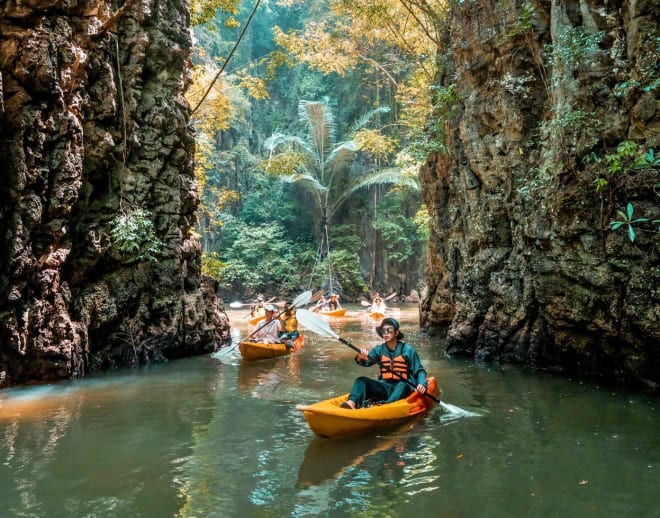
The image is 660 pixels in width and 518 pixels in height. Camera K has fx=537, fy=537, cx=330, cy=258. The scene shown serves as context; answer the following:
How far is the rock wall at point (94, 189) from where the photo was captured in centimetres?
742

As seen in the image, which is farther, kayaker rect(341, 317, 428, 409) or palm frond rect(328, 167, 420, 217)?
palm frond rect(328, 167, 420, 217)

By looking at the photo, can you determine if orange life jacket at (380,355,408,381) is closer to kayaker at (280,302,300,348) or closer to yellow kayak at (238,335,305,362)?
yellow kayak at (238,335,305,362)

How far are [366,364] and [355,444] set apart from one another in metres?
1.19

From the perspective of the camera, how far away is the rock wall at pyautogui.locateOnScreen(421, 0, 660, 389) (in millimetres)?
6684

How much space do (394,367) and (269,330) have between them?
18.1 feet

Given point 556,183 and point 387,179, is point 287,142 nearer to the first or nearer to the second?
point 387,179

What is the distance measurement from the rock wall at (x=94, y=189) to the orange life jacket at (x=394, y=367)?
508 cm

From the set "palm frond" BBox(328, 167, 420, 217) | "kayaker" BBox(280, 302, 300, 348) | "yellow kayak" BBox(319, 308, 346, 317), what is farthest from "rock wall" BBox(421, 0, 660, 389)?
"palm frond" BBox(328, 167, 420, 217)

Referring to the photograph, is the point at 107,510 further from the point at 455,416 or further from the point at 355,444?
the point at 455,416

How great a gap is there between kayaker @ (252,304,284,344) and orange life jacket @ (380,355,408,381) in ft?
15.9

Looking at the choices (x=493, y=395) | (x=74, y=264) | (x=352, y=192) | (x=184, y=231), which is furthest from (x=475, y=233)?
(x=352, y=192)

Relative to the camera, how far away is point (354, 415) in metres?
5.19

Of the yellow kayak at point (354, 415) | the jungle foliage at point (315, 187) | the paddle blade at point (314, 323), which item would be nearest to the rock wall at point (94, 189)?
the paddle blade at point (314, 323)

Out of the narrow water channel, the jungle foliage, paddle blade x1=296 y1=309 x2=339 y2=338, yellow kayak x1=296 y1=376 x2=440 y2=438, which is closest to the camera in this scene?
the narrow water channel
